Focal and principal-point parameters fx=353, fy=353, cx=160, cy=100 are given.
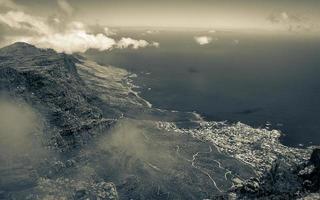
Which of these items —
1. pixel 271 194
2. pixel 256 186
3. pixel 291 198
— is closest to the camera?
Answer: pixel 291 198

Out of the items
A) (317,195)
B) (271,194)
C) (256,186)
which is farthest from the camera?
(256,186)

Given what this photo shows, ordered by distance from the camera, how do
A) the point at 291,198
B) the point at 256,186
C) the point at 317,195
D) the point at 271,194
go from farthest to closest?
the point at 256,186 < the point at 271,194 < the point at 291,198 < the point at 317,195

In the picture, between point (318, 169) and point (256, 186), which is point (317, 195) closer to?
point (318, 169)

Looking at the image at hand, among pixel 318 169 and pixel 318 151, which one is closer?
pixel 318 169

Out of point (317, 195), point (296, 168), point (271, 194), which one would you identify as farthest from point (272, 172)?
point (317, 195)

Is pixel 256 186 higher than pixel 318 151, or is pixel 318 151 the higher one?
pixel 318 151

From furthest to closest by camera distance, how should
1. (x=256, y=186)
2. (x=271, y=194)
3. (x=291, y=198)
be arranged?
(x=256, y=186), (x=271, y=194), (x=291, y=198)

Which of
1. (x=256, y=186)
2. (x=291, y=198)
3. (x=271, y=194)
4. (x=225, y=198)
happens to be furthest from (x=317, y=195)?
(x=225, y=198)

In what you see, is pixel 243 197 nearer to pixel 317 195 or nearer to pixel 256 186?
pixel 256 186

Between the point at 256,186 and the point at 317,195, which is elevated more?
the point at 317,195
